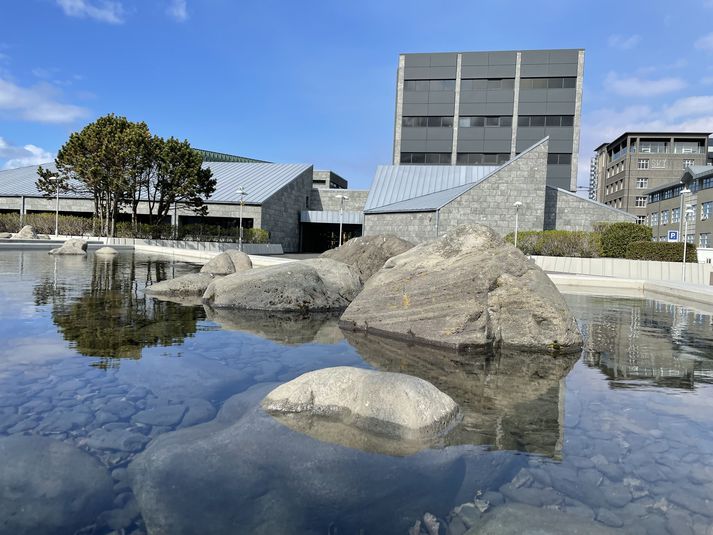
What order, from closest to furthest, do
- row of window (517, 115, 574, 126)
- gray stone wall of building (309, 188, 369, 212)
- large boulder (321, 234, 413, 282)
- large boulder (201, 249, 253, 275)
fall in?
1. large boulder (321, 234, 413, 282)
2. large boulder (201, 249, 253, 275)
3. gray stone wall of building (309, 188, 369, 212)
4. row of window (517, 115, 574, 126)

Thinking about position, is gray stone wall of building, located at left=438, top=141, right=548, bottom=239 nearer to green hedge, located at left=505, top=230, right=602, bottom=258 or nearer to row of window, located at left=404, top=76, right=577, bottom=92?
green hedge, located at left=505, top=230, right=602, bottom=258

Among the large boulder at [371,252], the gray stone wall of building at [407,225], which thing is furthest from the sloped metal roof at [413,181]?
the large boulder at [371,252]

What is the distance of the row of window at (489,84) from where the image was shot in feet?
187

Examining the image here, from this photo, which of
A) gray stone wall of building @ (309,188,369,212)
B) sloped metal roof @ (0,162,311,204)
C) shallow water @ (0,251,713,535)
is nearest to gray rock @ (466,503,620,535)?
shallow water @ (0,251,713,535)

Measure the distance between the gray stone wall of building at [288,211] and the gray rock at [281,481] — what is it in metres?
38.7

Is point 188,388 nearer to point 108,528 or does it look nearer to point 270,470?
point 270,470

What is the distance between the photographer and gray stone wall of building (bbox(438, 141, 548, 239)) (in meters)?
32.1

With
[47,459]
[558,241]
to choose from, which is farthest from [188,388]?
[558,241]

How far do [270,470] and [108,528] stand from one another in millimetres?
1027

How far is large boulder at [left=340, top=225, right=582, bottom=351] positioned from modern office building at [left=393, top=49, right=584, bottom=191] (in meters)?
51.5

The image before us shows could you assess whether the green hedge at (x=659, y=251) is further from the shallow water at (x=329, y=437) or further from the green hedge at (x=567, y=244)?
the shallow water at (x=329, y=437)

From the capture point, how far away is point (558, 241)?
1041 inches

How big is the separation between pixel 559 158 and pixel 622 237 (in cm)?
3457

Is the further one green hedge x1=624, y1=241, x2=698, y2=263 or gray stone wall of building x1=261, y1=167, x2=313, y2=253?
gray stone wall of building x1=261, y1=167, x2=313, y2=253
